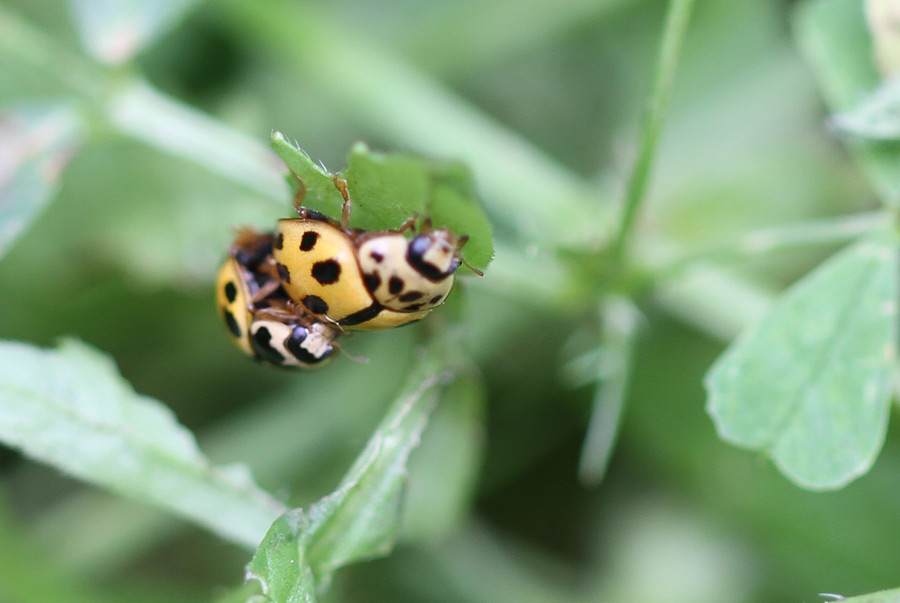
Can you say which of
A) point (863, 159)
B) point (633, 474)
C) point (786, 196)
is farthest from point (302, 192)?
point (786, 196)

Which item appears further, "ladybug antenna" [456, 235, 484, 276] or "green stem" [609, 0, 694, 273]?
"green stem" [609, 0, 694, 273]

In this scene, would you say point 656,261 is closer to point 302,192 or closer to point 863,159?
point 863,159

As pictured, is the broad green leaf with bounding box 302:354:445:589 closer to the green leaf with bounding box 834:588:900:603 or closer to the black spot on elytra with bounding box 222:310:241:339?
the black spot on elytra with bounding box 222:310:241:339

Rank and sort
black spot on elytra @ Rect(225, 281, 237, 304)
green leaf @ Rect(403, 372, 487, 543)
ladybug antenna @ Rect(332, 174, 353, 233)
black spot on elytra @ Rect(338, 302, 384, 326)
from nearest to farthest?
ladybug antenna @ Rect(332, 174, 353, 233), black spot on elytra @ Rect(338, 302, 384, 326), black spot on elytra @ Rect(225, 281, 237, 304), green leaf @ Rect(403, 372, 487, 543)

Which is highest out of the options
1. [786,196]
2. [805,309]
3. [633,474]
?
[786,196]

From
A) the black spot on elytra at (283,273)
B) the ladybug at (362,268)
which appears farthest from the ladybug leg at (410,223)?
the black spot on elytra at (283,273)

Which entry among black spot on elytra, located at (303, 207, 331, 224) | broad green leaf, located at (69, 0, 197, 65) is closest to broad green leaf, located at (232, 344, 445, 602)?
black spot on elytra, located at (303, 207, 331, 224)

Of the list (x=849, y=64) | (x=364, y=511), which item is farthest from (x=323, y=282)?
(x=849, y=64)
